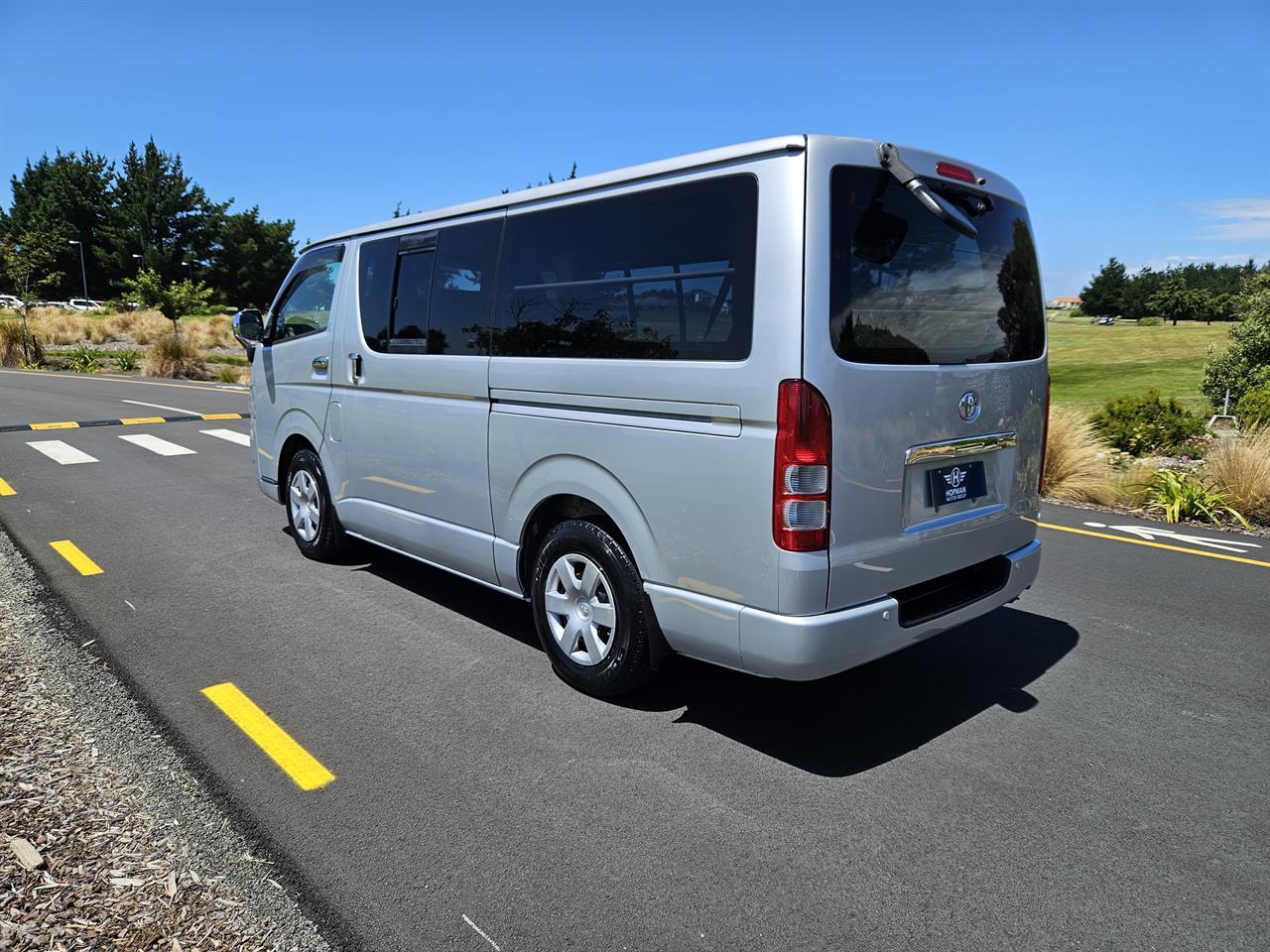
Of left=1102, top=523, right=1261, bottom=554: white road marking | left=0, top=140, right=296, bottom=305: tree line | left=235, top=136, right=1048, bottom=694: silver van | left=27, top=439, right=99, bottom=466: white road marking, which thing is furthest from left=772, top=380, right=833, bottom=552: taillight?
left=0, top=140, right=296, bottom=305: tree line

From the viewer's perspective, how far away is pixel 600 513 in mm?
3900

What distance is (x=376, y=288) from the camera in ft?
17.3

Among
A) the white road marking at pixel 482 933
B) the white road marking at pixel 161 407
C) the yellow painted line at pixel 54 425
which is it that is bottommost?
the white road marking at pixel 482 933

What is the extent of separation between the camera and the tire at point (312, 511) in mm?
5941

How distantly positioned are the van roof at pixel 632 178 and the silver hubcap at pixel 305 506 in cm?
188

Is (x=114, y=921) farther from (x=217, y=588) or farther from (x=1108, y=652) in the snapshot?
(x=1108, y=652)

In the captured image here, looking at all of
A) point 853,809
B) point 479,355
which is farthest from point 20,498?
point 853,809

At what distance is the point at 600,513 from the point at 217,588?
10.1 feet

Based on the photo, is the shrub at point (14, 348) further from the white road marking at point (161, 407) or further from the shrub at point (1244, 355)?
the shrub at point (1244, 355)

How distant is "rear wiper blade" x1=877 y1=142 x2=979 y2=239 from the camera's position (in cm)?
330

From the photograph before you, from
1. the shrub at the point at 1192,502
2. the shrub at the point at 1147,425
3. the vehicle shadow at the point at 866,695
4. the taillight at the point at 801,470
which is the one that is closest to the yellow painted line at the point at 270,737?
the vehicle shadow at the point at 866,695

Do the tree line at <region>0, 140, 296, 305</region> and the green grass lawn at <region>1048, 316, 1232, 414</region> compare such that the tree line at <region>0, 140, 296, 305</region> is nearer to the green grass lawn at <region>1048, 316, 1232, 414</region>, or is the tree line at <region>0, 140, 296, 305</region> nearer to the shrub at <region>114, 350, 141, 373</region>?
the shrub at <region>114, 350, 141, 373</region>

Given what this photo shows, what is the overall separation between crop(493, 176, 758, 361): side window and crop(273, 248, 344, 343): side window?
1938mm

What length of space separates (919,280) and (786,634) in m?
1.47
